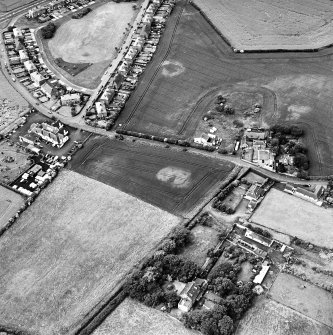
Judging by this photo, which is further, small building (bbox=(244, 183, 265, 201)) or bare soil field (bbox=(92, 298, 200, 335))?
small building (bbox=(244, 183, 265, 201))

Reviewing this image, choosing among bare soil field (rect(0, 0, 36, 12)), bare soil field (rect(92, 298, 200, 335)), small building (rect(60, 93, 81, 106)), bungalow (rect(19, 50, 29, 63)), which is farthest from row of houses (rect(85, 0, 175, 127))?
bare soil field (rect(92, 298, 200, 335))

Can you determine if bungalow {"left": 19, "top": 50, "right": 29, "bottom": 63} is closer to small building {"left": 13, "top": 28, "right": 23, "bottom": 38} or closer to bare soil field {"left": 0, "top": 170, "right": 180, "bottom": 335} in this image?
small building {"left": 13, "top": 28, "right": 23, "bottom": 38}

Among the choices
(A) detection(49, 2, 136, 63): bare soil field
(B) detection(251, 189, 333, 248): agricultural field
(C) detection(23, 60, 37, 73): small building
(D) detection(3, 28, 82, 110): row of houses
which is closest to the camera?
(B) detection(251, 189, 333, 248): agricultural field

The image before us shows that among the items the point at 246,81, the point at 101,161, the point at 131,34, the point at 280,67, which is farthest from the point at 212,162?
the point at 131,34

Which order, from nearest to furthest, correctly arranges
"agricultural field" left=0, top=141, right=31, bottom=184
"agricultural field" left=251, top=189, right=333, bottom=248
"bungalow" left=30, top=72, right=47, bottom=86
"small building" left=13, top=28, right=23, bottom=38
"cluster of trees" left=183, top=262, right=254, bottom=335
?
"cluster of trees" left=183, top=262, right=254, bottom=335 < "agricultural field" left=251, top=189, right=333, bottom=248 < "agricultural field" left=0, top=141, right=31, bottom=184 < "bungalow" left=30, top=72, right=47, bottom=86 < "small building" left=13, top=28, right=23, bottom=38

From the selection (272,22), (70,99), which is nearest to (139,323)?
(70,99)

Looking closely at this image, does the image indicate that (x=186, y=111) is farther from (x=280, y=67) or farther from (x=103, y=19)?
(x=103, y=19)

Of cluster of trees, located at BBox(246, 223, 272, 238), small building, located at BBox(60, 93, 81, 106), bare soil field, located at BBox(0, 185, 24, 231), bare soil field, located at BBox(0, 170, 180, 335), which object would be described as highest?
small building, located at BBox(60, 93, 81, 106)
